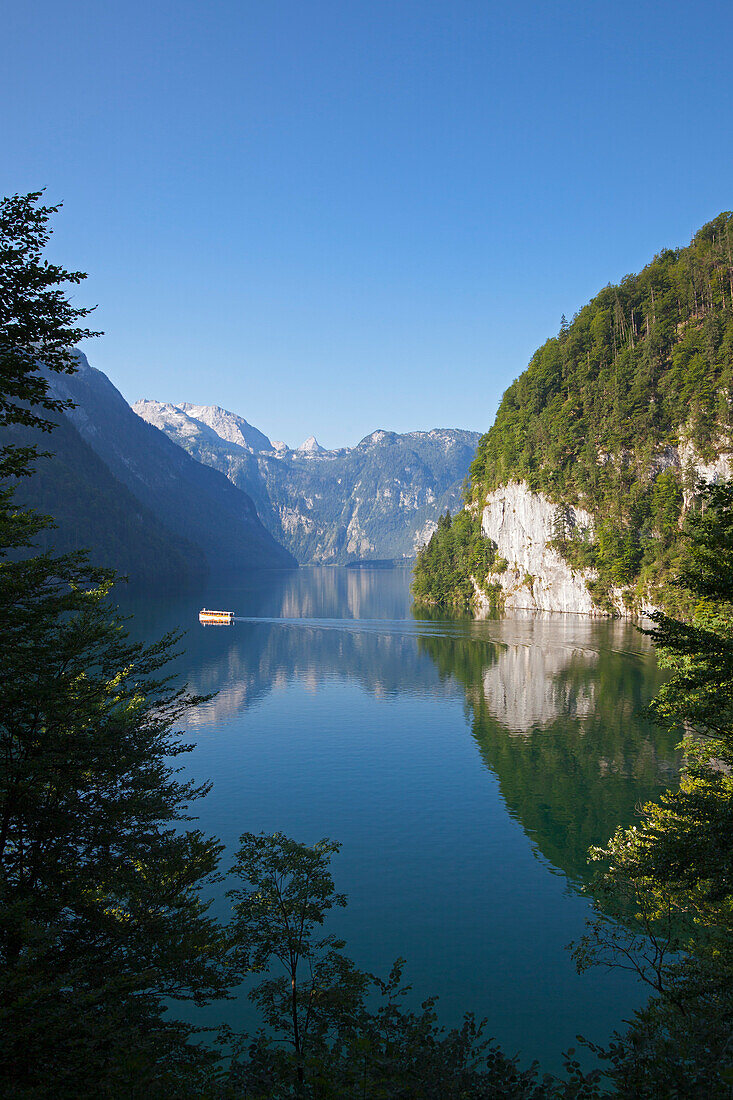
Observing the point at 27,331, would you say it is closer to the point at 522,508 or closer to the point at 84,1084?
the point at 84,1084

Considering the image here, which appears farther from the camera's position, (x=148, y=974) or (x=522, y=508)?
(x=522, y=508)

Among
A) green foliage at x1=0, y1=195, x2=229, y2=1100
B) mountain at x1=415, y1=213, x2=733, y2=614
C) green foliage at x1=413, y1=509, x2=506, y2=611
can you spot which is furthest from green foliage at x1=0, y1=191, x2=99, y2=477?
green foliage at x1=413, y1=509, x2=506, y2=611

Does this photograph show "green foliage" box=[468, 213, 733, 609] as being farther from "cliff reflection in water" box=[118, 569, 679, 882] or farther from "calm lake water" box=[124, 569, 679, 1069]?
"calm lake water" box=[124, 569, 679, 1069]

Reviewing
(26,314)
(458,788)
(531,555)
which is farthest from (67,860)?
(531,555)

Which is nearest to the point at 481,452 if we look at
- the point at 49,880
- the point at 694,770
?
the point at 694,770

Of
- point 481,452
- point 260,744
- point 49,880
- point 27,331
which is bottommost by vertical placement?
point 260,744

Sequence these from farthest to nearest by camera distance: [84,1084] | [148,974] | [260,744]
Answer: [260,744] < [148,974] < [84,1084]

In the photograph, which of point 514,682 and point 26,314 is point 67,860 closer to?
point 26,314

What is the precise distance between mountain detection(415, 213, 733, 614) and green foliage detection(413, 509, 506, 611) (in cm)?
34

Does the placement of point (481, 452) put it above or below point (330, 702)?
above

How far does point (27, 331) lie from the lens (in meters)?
11.7

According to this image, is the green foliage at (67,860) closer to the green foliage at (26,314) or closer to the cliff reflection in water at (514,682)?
the green foliage at (26,314)

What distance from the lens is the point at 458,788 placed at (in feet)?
123

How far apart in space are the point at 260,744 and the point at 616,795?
24858 mm
